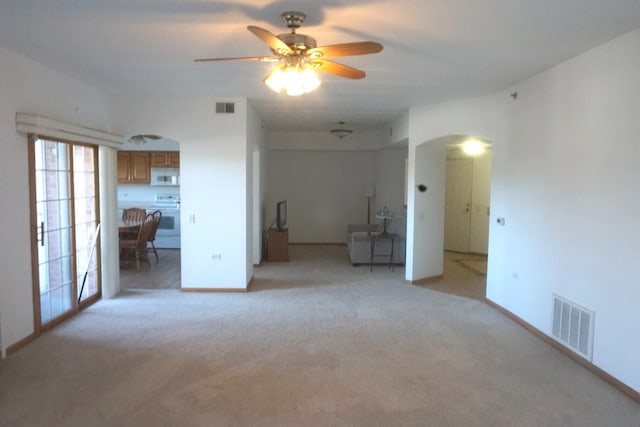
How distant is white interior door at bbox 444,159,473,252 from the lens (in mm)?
8914

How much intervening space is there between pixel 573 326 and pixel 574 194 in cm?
121

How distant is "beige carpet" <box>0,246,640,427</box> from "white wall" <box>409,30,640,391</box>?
1.48ft

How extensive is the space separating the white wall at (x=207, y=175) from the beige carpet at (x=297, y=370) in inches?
24.9

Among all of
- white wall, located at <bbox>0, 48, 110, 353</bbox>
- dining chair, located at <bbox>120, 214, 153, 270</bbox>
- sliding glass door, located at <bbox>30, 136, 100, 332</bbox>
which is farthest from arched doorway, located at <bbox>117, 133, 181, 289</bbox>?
white wall, located at <bbox>0, 48, 110, 353</bbox>

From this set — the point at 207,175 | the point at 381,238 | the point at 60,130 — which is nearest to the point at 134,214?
the point at 207,175

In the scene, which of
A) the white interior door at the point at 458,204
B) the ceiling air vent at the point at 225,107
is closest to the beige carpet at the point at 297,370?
the ceiling air vent at the point at 225,107

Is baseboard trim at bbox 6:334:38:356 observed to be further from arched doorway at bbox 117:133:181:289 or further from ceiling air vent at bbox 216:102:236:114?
arched doorway at bbox 117:133:181:289

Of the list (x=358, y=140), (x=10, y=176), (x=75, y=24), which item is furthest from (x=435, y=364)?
(x=358, y=140)

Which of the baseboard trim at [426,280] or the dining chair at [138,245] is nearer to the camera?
the baseboard trim at [426,280]

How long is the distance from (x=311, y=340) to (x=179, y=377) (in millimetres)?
1306

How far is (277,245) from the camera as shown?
7.78 metres

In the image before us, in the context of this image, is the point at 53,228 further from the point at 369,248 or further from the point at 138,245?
the point at 369,248

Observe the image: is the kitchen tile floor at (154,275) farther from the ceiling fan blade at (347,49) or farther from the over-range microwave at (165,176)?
the ceiling fan blade at (347,49)

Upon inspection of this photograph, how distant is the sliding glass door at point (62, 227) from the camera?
4.12 meters
